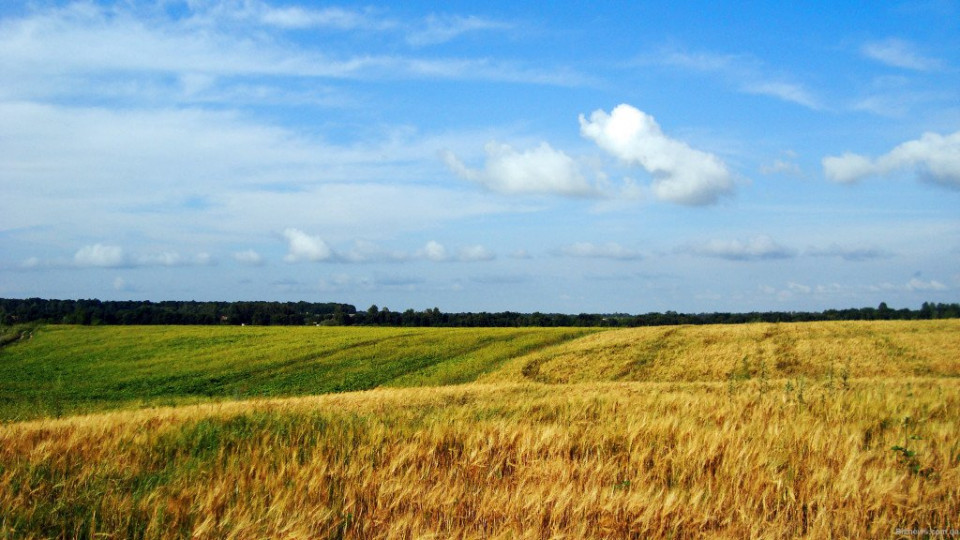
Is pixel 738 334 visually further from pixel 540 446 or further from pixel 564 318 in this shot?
pixel 564 318

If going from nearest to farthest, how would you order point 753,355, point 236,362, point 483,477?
1. point 483,477
2. point 753,355
3. point 236,362

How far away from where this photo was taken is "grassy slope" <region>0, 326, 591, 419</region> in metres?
39.3

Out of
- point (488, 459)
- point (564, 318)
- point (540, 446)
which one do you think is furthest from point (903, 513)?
point (564, 318)

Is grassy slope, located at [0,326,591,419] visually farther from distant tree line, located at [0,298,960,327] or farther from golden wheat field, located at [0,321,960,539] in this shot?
distant tree line, located at [0,298,960,327]

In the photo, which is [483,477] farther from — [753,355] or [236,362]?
[236,362]

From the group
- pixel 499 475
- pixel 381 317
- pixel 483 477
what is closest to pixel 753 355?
pixel 499 475

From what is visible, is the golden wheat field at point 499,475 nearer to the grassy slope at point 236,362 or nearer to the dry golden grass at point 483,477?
the dry golden grass at point 483,477

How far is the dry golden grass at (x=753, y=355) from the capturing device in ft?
120

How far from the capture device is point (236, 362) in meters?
49.9

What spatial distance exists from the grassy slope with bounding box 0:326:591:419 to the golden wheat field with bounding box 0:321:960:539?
2548cm

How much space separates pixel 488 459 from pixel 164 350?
6020 centimetres

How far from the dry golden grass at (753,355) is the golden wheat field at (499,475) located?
89.3 ft

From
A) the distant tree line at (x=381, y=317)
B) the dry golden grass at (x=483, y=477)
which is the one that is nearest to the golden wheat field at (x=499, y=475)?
the dry golden grass at (x=483, y=477)

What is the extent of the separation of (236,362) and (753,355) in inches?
1502
